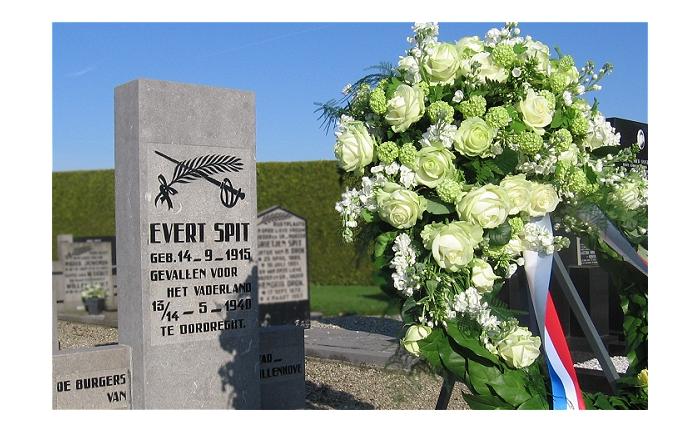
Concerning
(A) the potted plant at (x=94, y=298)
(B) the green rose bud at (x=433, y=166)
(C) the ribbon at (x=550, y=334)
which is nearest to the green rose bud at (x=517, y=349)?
(C) the ribbon at (x=550, y=334)

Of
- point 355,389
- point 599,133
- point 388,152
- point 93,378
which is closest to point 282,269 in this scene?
point 355,389

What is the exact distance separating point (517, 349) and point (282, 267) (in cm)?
769

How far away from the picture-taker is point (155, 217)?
4957 mm

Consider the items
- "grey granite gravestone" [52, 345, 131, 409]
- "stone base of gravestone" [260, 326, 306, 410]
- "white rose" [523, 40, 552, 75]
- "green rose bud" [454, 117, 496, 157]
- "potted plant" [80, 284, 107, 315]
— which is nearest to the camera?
"green rose bud" [454, 117, 496, 157]

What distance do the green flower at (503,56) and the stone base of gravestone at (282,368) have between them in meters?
3.26

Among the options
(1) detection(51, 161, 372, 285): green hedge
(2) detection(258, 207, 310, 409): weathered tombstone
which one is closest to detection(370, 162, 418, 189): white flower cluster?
(2) detection(258, 207, 310, 409): weathered tombstone

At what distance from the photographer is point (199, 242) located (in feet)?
16.9

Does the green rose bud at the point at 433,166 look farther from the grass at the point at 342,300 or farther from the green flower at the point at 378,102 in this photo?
the grass at the point at 342,300

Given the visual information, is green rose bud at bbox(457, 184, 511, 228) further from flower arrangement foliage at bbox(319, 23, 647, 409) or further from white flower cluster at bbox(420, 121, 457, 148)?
white flower cluster at bbox(420, 121, 457, 148)

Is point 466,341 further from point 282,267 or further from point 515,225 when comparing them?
point 282,267

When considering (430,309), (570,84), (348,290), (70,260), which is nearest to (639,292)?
(570,84)

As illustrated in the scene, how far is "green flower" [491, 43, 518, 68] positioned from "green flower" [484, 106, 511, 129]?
20 cm

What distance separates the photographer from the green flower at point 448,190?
2.85 metres

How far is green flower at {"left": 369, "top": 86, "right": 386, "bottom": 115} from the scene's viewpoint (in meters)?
3.00
